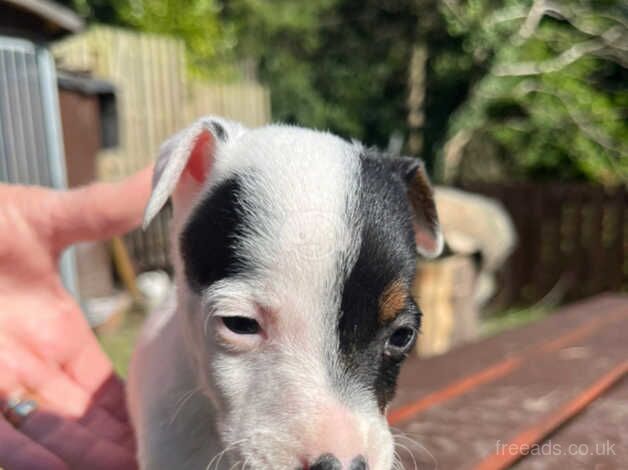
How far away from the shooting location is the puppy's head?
0.72m

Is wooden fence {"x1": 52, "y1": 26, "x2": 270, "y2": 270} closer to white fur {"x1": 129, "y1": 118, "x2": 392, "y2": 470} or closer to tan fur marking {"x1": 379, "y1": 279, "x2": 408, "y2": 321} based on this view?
white fur {"x1": 129, "y1": 118, "x2": 392, "y2": 470}

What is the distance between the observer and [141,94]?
591 cm

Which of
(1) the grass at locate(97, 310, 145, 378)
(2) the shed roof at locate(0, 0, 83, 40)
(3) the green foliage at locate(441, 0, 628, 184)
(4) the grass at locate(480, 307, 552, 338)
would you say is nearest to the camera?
(2) the shed roof at locate(0, 0, 83, 40)

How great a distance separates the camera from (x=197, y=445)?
886mm

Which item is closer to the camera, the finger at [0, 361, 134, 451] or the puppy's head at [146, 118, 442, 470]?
the puppy's head at [146, 118, 442, 470]

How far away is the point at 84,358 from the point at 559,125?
6.39 m

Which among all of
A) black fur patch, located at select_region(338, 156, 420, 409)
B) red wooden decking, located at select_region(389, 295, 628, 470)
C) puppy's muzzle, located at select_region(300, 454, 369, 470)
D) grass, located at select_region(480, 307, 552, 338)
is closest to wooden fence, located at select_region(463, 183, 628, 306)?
grass, located at select_region(480, 307, 552, 338)

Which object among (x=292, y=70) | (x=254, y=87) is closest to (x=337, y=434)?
(x=254, y=87)

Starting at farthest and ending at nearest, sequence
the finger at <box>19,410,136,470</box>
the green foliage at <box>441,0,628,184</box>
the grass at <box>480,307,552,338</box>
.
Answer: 1. the green foliage at <box>441,0,628,184</box>
2. the grass at <box>480,307,552,338</box>
3. the finger at <box>19,410,136,470</box>

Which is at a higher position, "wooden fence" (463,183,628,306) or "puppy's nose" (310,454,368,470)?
"puppy's nose" (310,454,368,470)

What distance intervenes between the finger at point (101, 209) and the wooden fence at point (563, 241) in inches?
210

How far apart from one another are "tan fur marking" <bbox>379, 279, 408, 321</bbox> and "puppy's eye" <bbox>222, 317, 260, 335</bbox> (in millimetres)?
157

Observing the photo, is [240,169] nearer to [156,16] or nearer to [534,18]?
[534,18]

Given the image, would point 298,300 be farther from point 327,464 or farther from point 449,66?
point 449,66
